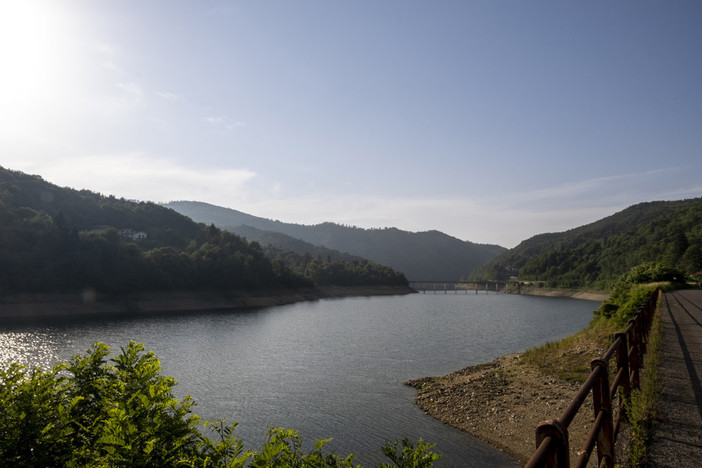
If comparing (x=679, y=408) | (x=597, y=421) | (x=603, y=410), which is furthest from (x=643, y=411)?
(x=597, y=421)

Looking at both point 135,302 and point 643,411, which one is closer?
point 643,411

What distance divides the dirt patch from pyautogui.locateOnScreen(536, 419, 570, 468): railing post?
12430 mm

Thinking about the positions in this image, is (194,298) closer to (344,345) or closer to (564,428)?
(344,345)

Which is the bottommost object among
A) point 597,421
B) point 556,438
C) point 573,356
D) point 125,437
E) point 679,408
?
point 573,356

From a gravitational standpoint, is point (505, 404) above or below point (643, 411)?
below

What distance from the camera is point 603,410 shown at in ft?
14.6

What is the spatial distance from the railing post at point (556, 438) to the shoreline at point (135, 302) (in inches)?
2720

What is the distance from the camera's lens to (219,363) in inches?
1284

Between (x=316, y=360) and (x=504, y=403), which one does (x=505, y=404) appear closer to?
(x=504, y=403)

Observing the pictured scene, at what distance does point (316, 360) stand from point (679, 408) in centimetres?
2902

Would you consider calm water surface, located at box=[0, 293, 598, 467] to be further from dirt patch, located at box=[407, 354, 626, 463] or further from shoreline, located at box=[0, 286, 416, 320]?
shoreline, located at box=[0, 286, 416, 320]

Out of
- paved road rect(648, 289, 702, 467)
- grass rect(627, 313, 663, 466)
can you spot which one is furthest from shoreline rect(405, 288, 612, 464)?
grass rect(627, 313, 663, 466)

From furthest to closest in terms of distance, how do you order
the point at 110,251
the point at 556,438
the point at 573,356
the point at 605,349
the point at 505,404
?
the point at 110,251 → the point at 573,356 → the point at 605,349 → the point at 505,404 → the point at 556,438

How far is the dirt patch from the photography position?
15.2 meters
